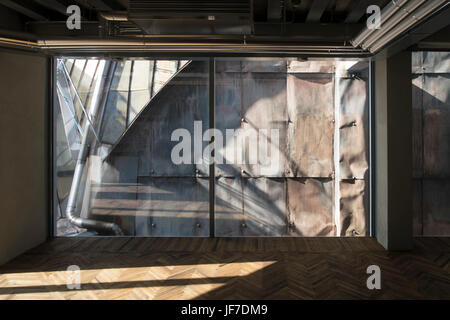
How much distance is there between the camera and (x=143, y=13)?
2393mm

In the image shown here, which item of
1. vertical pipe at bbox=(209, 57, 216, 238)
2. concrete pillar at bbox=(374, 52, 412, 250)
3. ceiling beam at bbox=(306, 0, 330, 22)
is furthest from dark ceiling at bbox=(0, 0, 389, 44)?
vertical pipe at bbox=(209, 57, 216, 238)

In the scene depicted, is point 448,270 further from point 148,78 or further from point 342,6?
point 148,78

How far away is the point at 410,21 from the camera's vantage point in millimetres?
2301

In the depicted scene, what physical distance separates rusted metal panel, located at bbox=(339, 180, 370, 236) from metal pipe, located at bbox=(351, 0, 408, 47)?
6.07 feet

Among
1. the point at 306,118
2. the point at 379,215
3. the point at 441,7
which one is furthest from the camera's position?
the point at 306,118

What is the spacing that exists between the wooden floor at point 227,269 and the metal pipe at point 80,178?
0.24 meters

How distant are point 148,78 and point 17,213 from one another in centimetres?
219

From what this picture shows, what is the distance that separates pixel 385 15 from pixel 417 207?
268cm

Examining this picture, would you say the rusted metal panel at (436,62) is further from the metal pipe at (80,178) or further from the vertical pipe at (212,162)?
the metal pipe at (80,178)

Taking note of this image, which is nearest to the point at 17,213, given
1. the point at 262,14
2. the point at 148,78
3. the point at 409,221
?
the point at 148,78

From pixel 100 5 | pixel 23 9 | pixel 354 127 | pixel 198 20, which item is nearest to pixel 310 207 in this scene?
pixel 354 127

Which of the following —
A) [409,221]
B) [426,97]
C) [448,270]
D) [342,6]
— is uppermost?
[342,6]

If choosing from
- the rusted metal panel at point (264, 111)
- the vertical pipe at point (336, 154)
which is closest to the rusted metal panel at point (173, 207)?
the rusted metal panel at point (264, 111)

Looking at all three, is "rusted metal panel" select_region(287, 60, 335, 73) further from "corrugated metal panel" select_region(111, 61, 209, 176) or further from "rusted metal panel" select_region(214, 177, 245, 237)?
"rusted metal panel" select_region(214, 177, 245, 237)
